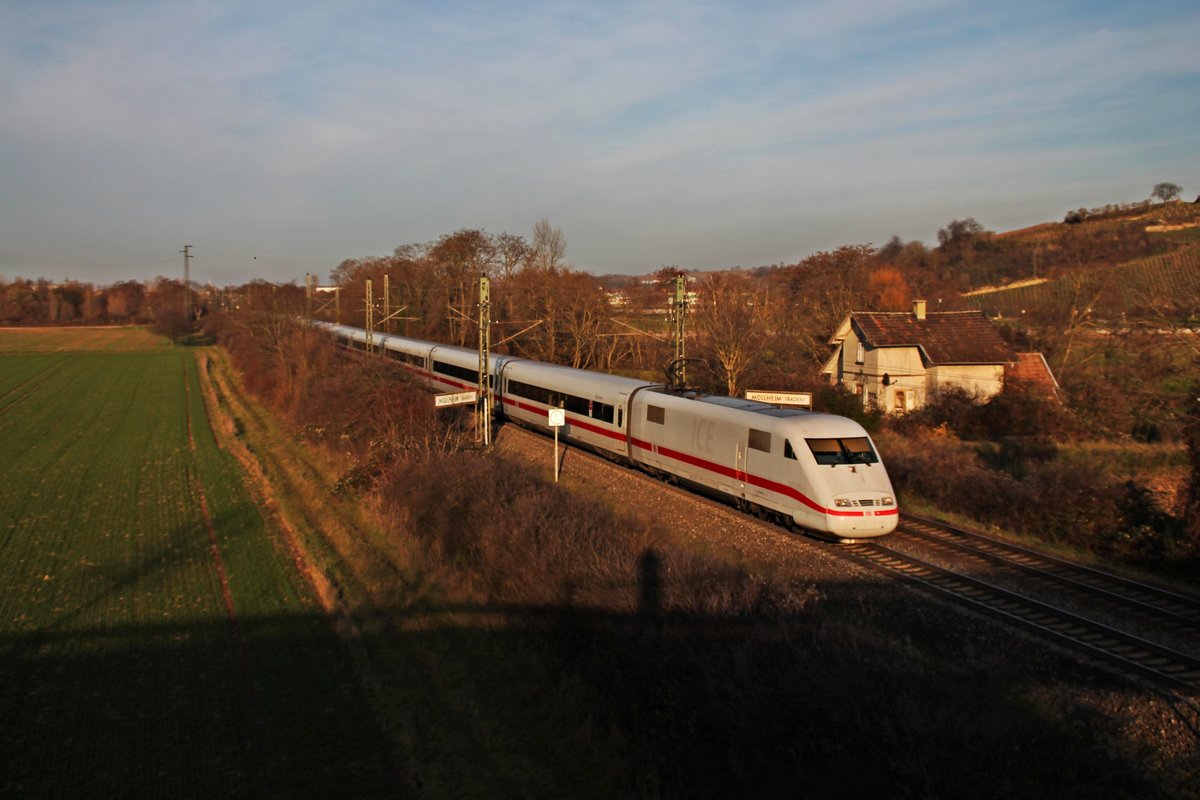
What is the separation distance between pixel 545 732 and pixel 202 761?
12.9ft

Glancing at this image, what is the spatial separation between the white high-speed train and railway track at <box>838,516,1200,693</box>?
84 centimetres

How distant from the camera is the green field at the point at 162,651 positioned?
8508mm

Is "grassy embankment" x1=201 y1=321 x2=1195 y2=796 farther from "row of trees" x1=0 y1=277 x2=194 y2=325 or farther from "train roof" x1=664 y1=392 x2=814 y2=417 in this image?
"row of trees" x1=0 y1=277 x2=194 y2=325

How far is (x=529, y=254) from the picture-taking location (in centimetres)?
5550

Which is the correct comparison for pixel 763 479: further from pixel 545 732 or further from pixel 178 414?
pixel 178 414

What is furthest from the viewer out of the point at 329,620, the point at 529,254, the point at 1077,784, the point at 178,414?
the point at 529,254

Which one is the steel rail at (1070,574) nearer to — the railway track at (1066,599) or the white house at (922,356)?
the railway track at (1066,599)

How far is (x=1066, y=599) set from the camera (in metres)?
10.5

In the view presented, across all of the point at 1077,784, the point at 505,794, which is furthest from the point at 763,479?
the point at 1077,784

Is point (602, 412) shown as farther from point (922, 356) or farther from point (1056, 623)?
point (922, 356)

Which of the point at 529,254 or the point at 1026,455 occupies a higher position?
the point at 529,254

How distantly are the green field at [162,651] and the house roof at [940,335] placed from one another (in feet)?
78.5

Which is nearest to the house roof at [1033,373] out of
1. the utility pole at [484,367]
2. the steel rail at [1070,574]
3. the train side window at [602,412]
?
the steel rail at [1070,574]

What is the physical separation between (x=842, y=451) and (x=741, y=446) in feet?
6.71
